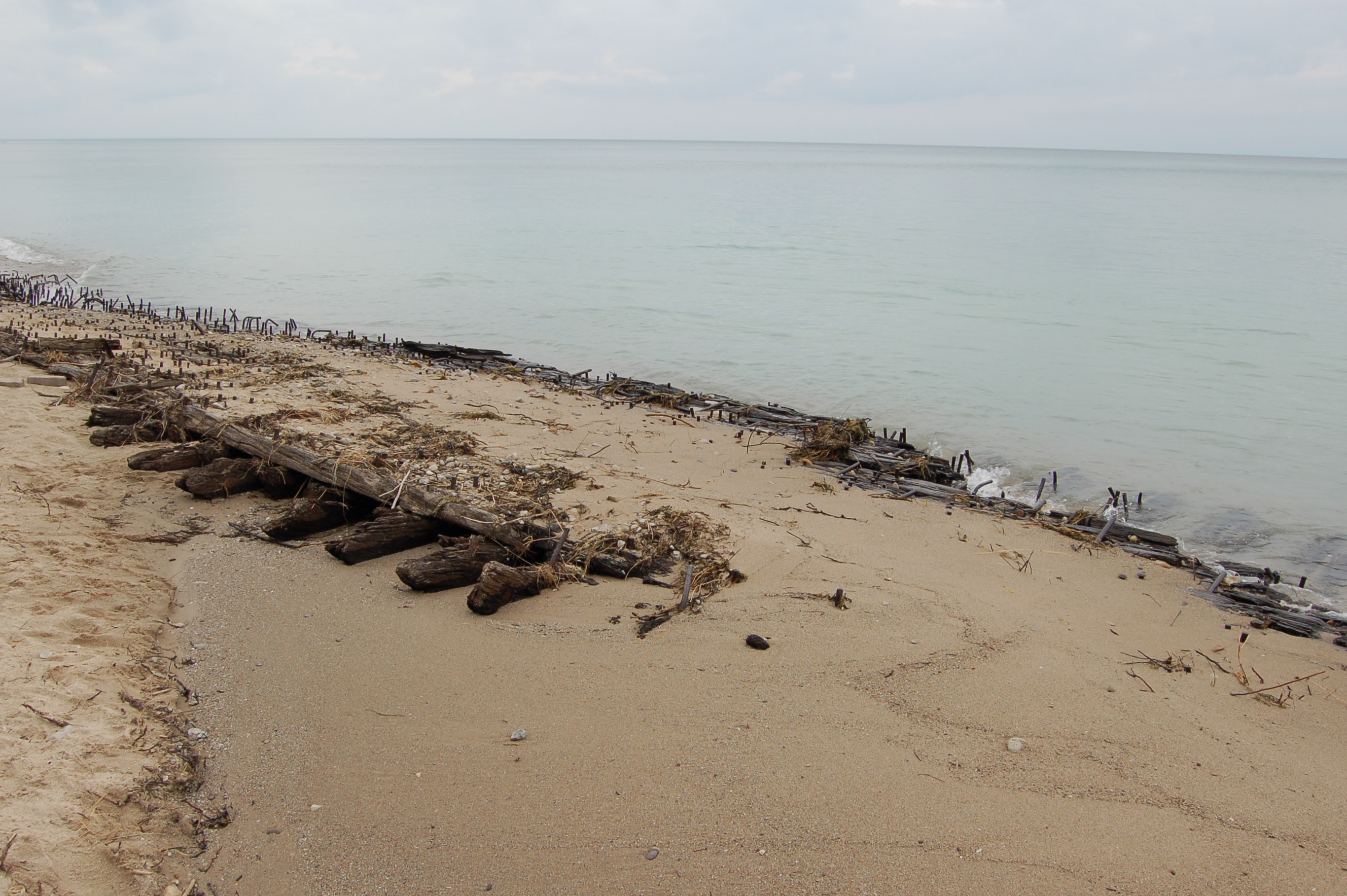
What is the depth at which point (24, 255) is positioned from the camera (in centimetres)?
2719

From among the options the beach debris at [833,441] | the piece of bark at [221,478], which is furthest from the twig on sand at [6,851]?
the beach debris at [833,441]

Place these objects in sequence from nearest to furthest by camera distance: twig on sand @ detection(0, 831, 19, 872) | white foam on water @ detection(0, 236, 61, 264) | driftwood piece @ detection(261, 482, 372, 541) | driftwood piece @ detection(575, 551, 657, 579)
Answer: twig on sand @ detection(0, 831, 19, 872) → driftwood piece @ detection(575, 551, 657, 579) → driftwood piece @ detection(261, 482, 372, 541) → white foam on water @ detection(0, 236, 61, 264)

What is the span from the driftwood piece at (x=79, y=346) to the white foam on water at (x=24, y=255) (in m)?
19.4

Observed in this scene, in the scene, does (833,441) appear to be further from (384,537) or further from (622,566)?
(384,537)

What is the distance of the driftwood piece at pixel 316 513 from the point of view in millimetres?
6062

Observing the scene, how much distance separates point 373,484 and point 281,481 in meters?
1.15

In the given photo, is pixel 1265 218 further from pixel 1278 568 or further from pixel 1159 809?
pixel 1159 809

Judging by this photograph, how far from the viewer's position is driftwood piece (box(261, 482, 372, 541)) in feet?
19.9

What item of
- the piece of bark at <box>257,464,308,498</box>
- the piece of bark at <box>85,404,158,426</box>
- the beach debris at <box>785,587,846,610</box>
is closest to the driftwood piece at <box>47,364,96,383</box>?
the piece of bark at <box>85,404,158,426</box>

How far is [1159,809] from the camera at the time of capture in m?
3.76

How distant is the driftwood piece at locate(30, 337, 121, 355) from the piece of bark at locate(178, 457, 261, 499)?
5.06m

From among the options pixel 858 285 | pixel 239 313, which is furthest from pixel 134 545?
pixel 858 285

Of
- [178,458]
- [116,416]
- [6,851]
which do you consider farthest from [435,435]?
[6,851]

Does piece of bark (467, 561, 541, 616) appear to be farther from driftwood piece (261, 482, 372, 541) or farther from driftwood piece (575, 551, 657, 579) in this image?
driftwood piece (261, 482, 372, 541)
